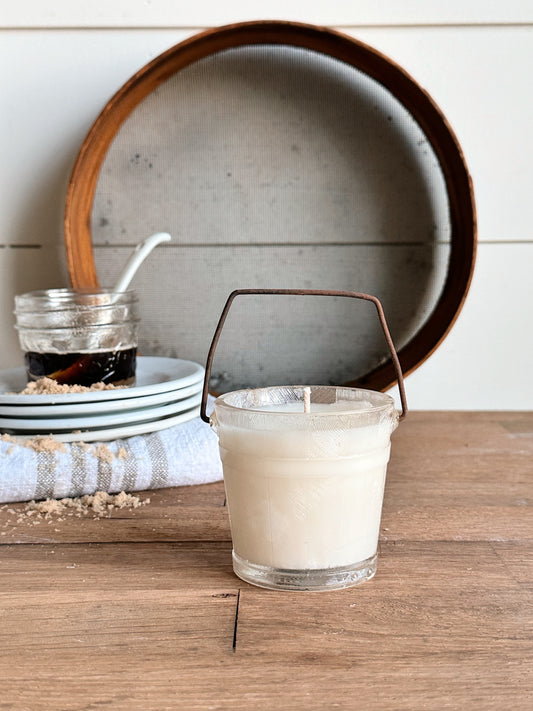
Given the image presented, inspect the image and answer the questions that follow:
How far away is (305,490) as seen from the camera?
17.7 inches

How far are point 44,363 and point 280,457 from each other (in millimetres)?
395

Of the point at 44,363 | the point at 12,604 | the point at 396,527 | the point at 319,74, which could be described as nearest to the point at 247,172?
the point at 319,74

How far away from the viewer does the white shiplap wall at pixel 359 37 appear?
0.97m

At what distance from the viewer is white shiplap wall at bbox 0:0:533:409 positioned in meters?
0.97

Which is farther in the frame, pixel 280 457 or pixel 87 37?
pixel 87 37

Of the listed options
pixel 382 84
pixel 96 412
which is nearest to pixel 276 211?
pixel 382 84

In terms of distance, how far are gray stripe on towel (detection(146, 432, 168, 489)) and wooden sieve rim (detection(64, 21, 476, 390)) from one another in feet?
1.14

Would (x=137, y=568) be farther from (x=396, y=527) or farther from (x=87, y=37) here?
(x=87, y=37)

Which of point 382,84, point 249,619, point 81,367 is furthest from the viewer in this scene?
point 382,84

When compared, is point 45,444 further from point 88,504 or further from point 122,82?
point 122,82

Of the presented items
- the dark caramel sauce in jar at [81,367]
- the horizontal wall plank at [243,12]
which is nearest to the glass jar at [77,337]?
the dark caramel sauce in jar at [81,367]

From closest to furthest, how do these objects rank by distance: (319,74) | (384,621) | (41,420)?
(384,621) → (41,420) → (319,74)

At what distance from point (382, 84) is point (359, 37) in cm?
9

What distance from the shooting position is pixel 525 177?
994mm
